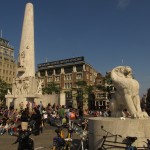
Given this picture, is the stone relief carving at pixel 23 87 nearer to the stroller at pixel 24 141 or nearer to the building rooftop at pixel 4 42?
the stroller at pixel 24 141

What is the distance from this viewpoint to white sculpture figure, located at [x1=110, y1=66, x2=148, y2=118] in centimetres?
936

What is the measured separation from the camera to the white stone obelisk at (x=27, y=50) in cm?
3453

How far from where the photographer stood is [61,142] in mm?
8391

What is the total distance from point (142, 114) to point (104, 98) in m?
79.9

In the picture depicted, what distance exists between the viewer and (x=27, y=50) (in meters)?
34.7

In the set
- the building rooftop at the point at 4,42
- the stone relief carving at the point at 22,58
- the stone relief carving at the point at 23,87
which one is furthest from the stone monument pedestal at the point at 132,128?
the building rooftop at the point at 4,42

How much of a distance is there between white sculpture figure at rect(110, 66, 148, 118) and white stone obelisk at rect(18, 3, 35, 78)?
25492 mm

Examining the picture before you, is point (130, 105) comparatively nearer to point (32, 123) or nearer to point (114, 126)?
point (114, 126)

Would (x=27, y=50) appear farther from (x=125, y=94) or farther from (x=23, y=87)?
(x=125, y=94)

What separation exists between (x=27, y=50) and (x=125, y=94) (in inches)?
1055

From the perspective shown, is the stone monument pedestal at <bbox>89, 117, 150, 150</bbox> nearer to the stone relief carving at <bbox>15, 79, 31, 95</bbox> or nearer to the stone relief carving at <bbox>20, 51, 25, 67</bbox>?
the stone relief carving at <bbox>15, 79, 31, 95</bbox>

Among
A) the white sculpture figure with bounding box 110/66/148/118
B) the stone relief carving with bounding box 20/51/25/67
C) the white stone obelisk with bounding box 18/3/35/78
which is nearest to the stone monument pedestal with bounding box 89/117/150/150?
the white sculpture figure with bounding box 110/66/148/118

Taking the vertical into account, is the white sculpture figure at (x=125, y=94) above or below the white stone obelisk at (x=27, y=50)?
below

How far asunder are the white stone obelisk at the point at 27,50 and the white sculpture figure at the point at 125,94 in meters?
25.5
